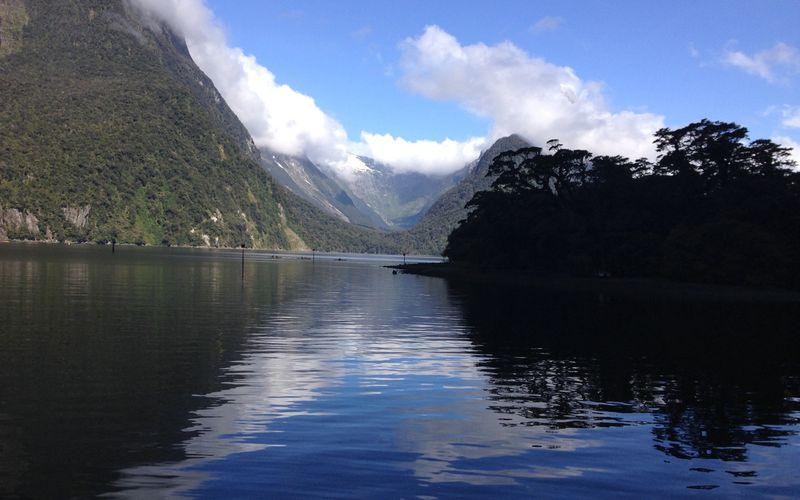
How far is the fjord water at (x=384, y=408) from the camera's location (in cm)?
1520

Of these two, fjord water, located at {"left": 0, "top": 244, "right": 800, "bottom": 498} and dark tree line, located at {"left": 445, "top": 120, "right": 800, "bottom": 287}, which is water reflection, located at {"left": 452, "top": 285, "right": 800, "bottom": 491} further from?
dark tree line, located at {"left": 445, "top": 120, "right": 800, "bottom": 287}

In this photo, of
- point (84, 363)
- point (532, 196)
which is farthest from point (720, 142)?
point (84, 363)

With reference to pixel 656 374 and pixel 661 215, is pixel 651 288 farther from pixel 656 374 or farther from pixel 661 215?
pixel 656 374

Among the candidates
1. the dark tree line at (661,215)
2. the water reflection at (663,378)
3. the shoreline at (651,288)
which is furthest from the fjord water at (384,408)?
the dark tree line at (661,215)

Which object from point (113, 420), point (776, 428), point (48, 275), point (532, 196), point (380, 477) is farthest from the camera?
point (532, 196)

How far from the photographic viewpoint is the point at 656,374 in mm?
30641

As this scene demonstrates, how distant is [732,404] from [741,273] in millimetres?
89019

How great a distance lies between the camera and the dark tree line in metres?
104

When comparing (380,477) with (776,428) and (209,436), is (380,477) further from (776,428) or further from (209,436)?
(776,428)

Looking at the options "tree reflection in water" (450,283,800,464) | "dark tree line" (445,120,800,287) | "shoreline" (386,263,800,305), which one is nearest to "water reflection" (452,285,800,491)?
"tree reflection in water" (450,283,800,464)

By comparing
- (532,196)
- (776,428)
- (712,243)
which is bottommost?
(776,428)

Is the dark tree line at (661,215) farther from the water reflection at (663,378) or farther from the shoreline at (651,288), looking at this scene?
the water reflection at (663,378)

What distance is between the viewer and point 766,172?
389 ft

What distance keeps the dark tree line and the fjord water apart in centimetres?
6047
